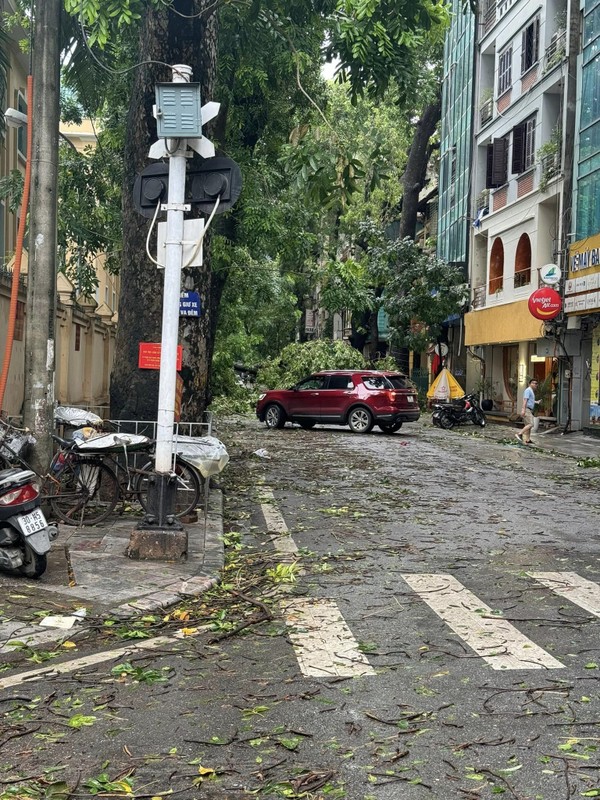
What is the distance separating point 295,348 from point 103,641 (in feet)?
101

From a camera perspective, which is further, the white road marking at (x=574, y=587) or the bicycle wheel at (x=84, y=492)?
the bicycle wheel at (x=84, y=492)

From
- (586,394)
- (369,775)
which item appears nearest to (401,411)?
(586,394)

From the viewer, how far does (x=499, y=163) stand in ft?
109

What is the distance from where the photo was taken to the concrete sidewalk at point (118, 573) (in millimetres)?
6500

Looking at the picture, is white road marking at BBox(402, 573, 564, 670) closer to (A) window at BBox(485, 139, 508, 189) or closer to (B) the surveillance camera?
(B) the surveillance camera

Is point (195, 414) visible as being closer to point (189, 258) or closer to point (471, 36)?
point (189, 258)

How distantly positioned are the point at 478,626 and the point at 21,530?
3.42m

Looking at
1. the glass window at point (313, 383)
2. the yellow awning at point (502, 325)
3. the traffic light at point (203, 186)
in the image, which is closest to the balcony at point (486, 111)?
the yellow awning at point (502, 325)

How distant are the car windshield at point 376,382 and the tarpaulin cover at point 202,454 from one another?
622 inches

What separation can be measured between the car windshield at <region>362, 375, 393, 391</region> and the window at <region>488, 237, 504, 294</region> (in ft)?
34.5

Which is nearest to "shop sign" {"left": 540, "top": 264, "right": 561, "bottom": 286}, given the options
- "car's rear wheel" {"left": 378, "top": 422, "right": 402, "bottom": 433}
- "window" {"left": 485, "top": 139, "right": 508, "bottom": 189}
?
"car's rear wheel" {"left": 378, "top": 422, "right": 402, "bottom": 433}

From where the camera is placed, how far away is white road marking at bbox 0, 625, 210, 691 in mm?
4855

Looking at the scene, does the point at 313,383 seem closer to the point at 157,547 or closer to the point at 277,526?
the point at 277,526

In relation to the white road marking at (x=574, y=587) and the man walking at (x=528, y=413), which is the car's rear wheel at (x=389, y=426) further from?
the white road marking at (x=574, y=587)
